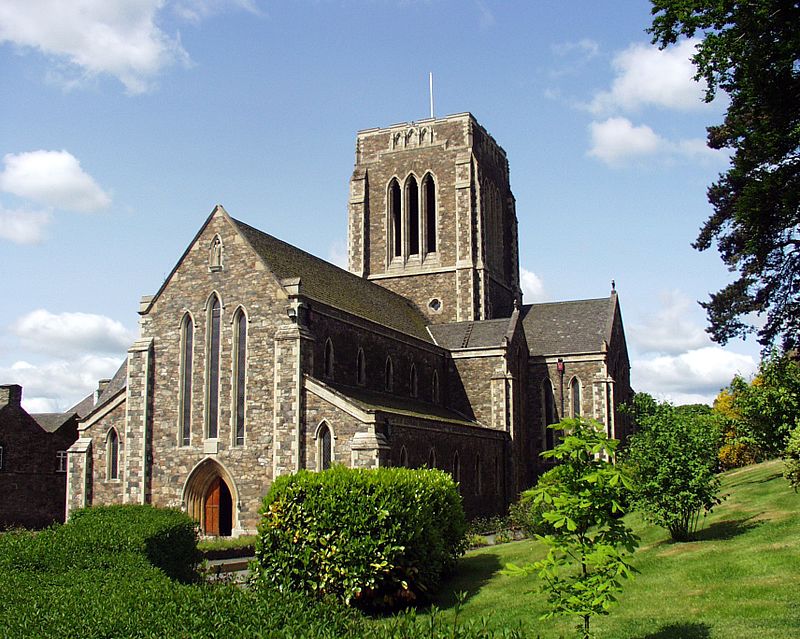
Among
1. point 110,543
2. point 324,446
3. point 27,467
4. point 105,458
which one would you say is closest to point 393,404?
point 324,446

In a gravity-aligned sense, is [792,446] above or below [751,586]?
above

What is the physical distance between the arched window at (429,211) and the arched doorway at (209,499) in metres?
22.9

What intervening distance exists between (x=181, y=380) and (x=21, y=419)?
1629 cm

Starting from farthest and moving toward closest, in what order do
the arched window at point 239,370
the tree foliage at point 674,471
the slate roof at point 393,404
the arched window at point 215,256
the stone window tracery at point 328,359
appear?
the arched window at point 215,256 → the stone window tracery at point 328,359 → the arched window at point 239,370 → the slate roof at point 393,404 → the tree foliage at point 674,471

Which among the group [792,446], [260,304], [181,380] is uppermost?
[260,304]

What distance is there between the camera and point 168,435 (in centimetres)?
3200

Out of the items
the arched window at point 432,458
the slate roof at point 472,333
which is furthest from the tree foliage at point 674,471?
the slate roof at point 472,333

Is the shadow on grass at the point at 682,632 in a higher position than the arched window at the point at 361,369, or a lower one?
lower

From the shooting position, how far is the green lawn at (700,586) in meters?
13.9

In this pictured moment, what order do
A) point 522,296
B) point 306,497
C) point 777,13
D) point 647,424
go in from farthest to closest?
1. point 522,296
2. point 647,424
3. point 306,497
4. point 777,13

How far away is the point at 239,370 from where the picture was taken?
103 ft

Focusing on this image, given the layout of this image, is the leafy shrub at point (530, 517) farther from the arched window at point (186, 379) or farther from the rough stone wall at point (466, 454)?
the arched window at point (186, 379)

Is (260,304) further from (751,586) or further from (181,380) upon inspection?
(751,586)

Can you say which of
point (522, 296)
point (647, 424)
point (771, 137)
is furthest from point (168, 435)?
point (522, 296)
